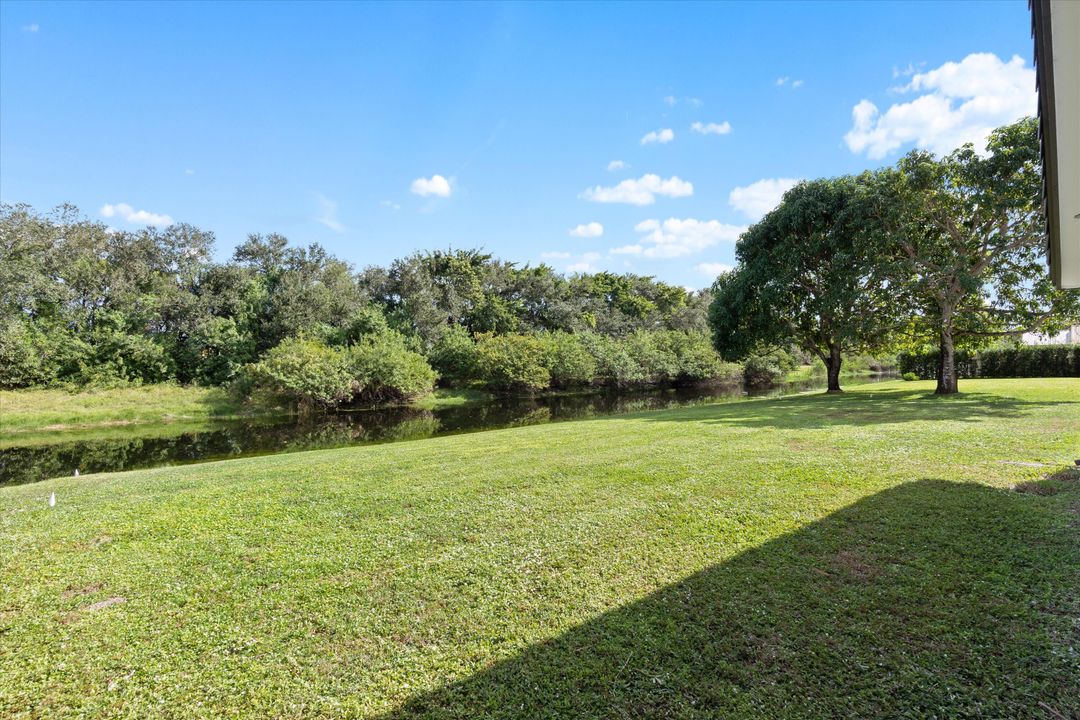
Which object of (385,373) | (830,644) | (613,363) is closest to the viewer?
(830,644)

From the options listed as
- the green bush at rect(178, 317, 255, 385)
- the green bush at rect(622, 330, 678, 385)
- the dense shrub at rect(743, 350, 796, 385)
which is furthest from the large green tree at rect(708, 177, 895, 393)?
the green bush at rect(178, 317, 255, 385)

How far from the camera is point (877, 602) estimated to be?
315 cm

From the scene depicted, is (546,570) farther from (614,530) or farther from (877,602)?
(877,602)

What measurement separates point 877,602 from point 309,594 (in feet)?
13.4

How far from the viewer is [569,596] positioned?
3.44 metres

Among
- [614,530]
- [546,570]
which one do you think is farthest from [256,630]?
[614,530]

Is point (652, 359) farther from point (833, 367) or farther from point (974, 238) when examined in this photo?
point (974, 238)

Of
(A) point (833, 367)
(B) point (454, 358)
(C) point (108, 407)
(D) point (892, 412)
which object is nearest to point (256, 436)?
(C) point (108, 407)

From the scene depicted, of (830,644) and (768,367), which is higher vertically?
(768,367)

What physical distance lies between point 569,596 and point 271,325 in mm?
38247

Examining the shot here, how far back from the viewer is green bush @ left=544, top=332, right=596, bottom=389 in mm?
36659

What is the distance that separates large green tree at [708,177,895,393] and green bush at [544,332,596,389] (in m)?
15.9

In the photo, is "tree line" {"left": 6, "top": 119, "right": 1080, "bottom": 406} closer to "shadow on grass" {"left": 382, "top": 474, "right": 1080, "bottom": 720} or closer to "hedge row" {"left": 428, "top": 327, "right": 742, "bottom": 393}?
"hedge row" {"left": 428, "top": 327, "right": 742, "bottom": 393}

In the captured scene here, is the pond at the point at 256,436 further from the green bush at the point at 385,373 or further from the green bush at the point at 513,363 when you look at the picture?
the green bush at the point at 513,363
